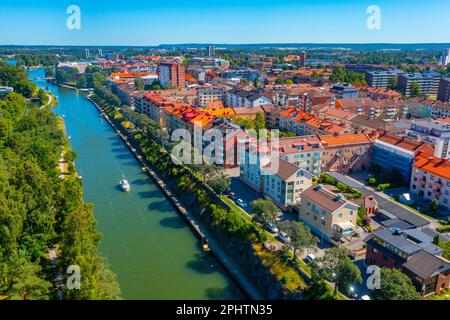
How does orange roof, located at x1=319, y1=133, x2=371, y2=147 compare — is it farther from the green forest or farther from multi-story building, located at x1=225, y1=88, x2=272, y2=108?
multi-story building, located at x1=225, y1=88, x2=272, y2=108

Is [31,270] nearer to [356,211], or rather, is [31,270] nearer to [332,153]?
[356,211]

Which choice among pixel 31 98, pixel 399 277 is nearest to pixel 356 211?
pixel 399 277

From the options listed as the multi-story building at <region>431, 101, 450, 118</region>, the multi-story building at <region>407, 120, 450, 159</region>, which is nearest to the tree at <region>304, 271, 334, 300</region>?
the multi-story building at <region>407, 120, 450, 159</region>

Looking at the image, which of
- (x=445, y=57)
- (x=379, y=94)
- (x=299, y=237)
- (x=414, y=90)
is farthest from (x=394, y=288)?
(x=445, y=57)

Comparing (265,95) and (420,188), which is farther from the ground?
(265,95)

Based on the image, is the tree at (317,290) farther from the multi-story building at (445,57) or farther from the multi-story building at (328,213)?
the multi-story building at (445,57)

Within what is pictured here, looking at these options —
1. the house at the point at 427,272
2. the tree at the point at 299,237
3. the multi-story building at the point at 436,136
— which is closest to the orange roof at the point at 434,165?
the multi-story building at the point at 436,136
